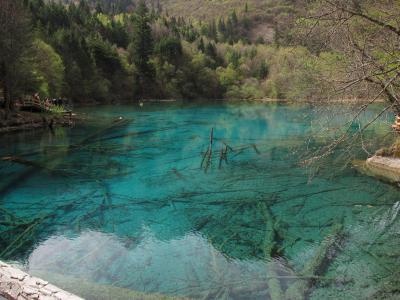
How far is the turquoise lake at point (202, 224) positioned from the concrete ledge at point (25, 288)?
2.50m

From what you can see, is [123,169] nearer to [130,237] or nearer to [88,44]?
[130,237]

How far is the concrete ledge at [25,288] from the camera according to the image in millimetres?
5664

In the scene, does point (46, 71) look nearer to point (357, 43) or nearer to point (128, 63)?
point (128, 63)

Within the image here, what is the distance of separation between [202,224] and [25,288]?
741cm

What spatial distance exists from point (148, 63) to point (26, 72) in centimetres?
5951

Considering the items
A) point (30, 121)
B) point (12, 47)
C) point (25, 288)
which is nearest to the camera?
point (25, 288)

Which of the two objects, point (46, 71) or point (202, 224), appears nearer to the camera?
point (202, 224)

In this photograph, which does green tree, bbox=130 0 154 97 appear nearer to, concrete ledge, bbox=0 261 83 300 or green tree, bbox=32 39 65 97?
green tree, bbox=32 39 65 97

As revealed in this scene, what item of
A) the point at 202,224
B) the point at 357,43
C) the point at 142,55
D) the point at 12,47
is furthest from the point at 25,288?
the point at 142,55

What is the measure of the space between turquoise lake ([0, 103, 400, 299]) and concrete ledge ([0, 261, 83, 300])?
250cm

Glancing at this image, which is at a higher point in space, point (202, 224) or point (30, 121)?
point (202, 224)

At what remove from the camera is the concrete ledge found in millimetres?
5664

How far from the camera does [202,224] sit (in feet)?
42.2

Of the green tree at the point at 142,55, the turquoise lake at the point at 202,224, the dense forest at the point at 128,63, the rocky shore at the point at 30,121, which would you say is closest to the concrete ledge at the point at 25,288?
the turquoise lake at the point at 202,224
